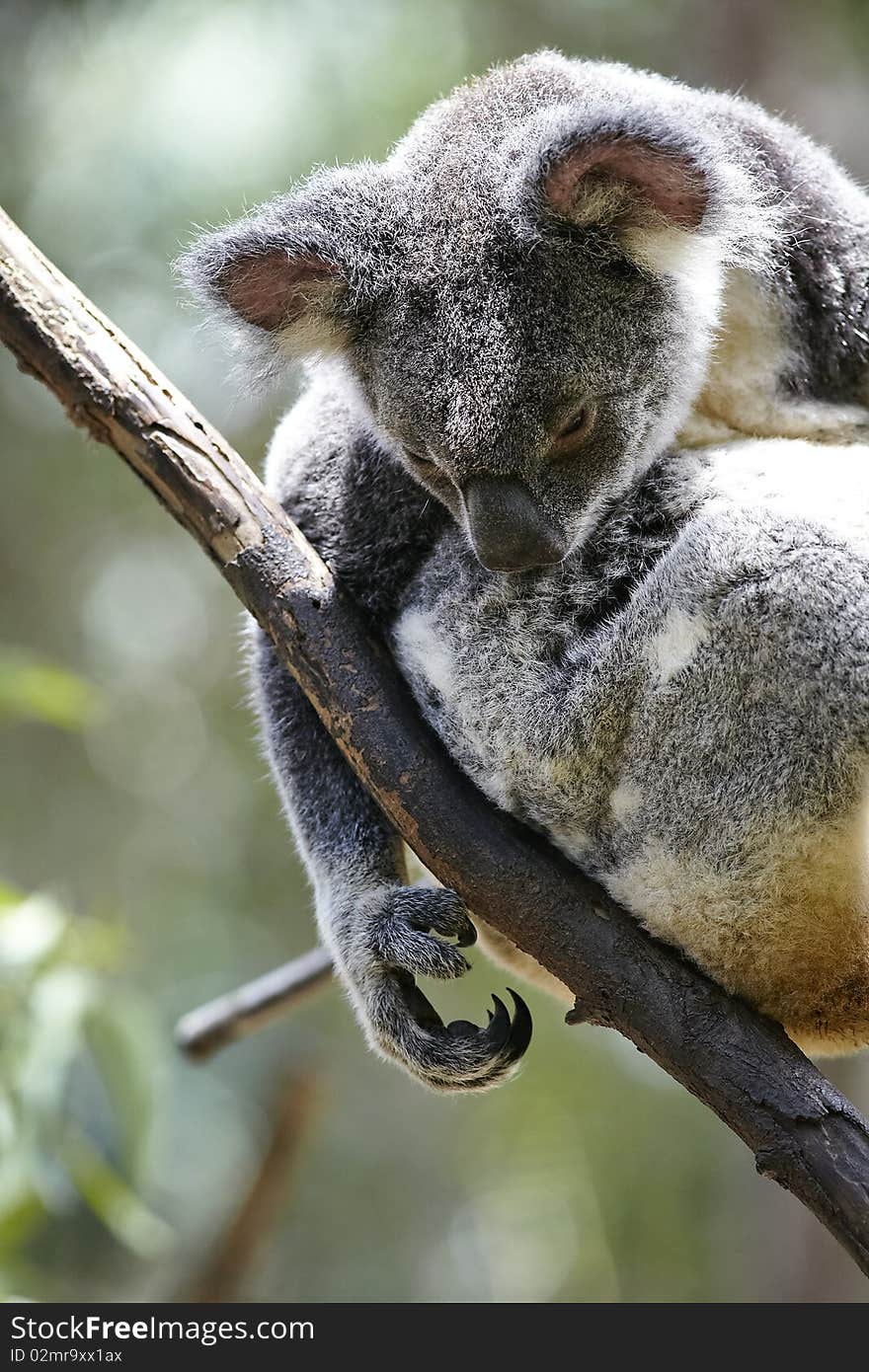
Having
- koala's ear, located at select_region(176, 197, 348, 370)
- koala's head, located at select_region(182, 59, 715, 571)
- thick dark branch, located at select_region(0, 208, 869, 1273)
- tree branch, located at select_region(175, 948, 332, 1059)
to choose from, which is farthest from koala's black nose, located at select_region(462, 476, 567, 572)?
tree branch, located at select_region(175, 948, 332, 1059)

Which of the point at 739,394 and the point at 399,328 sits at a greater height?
the point at 399,328

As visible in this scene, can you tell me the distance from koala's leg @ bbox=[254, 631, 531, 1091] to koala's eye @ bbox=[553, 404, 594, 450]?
2.34ft

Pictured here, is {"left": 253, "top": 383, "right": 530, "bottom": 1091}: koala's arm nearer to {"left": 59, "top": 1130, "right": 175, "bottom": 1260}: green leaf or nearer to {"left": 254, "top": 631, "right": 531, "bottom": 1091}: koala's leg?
{"left": 254, "top": 631, "right": 531, "bottom": 1091}: koala's leg

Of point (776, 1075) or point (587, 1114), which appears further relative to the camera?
point (587, 1114)

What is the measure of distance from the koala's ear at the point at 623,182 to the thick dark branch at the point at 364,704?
0.65 metres

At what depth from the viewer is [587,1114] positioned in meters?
8.91

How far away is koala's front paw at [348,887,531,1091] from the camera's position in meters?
1.94

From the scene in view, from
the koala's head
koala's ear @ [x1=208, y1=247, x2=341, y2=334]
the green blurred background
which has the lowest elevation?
the green blurred background

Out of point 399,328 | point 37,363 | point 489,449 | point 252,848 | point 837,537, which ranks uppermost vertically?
point 37,363

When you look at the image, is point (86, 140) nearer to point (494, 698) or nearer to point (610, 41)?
point (610, 41)

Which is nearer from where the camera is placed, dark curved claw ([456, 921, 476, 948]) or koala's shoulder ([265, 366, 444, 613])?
dark curved claw ([456, 921, 476, 948])

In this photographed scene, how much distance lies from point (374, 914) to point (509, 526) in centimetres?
67
